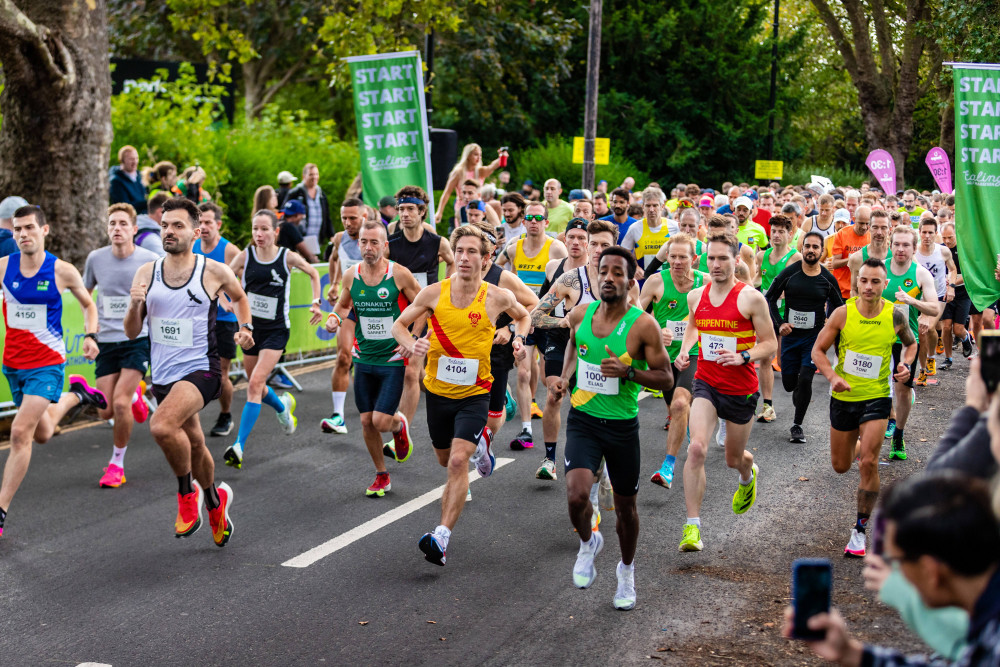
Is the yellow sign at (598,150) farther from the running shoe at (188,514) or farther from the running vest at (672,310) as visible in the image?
the running shoe at (188,514)

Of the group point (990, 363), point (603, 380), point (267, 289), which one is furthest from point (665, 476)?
point (990, 363)

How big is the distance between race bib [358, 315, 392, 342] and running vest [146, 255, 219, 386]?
143 cm

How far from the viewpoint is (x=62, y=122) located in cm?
1108

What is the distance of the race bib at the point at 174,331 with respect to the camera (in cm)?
666

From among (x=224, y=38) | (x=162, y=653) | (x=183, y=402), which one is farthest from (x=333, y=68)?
(x=162, y=653)

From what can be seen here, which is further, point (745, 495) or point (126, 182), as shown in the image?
point (126, 182)

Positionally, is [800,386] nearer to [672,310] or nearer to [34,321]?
[672,310]

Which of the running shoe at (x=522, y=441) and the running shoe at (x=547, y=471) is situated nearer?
the running shoe at (x=547, y=471)

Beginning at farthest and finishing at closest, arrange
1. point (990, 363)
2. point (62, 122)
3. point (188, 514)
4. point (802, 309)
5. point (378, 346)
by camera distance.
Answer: point (62, 122), point (802, 309), point (378, 346), point (188, 514), point (990, 363)

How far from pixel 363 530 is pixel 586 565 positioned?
6.18 ft

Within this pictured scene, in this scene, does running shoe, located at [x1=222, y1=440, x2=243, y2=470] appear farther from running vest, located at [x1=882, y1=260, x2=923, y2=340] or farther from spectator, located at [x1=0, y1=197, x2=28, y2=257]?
running vest, located at [x1=882, y1=260, x2=923, y2=340]

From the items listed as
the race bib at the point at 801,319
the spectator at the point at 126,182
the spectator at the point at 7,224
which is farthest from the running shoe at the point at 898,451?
the spectator at the point at 126,182

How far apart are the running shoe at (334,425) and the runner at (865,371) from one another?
4.48m

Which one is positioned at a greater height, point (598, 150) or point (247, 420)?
point (598, 150)
